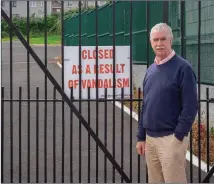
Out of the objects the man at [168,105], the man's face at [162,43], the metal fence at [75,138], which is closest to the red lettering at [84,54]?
the metal fence at [75,138]

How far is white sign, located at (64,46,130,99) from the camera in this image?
20.2 feet

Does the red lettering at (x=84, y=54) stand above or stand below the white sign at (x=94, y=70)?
above

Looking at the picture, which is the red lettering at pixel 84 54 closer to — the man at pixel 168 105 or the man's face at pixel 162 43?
the man at pixel 168 105

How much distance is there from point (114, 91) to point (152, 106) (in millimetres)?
1476

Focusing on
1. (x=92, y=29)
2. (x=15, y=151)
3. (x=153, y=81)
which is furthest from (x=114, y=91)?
(x=92, y=29)

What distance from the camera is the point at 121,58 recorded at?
6.18 metres

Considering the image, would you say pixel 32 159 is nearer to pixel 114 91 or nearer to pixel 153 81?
pixel 114 91

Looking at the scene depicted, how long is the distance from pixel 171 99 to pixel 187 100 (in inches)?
6.4

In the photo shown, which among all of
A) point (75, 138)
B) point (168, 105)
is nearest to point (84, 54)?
point (168, 105)

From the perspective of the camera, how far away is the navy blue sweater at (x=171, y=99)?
14.8ft

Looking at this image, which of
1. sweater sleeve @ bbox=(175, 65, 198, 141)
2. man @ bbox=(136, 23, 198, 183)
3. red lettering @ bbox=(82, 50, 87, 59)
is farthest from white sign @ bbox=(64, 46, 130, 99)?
sweater sleeve @ bbox=(175, 65, 198, 141)

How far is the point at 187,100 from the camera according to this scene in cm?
450

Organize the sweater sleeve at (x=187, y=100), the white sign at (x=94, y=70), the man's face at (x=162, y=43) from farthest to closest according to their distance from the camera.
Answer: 1. the white sign at (x=94, y=70)
2. the man's face at (x=162, y=43)
3. the sweater sleeve at (x=187, y=100)

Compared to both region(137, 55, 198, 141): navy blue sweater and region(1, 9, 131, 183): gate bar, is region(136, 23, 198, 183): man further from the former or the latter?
region(1, 9, 131, 183): gate bar
